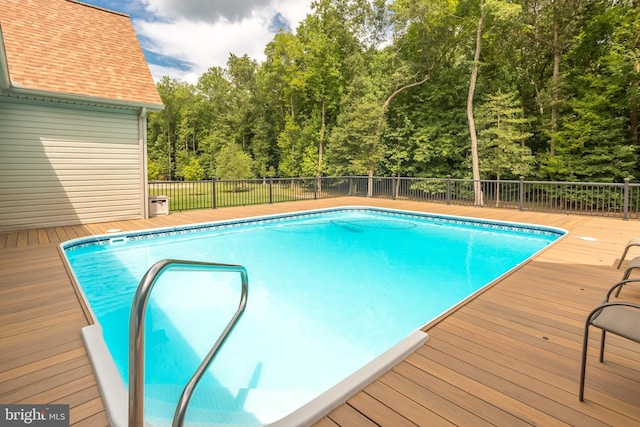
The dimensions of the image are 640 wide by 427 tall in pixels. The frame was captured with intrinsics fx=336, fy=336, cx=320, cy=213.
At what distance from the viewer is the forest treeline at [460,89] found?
11.9 m

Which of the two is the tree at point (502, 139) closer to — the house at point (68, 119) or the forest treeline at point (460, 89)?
the forest treeline at point (460, 89)

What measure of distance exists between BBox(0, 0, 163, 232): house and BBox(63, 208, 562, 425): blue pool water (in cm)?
172

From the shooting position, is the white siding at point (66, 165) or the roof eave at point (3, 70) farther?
the white siding at point (66, 165)

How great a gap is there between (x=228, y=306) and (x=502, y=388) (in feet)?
11.0

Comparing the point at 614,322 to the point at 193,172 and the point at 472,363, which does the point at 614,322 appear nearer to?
the point at 472,363

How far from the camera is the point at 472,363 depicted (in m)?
2.20

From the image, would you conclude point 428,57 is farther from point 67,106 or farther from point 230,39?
point 230,39

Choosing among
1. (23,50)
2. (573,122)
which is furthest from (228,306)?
(573,122)

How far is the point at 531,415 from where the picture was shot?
5.64 feet

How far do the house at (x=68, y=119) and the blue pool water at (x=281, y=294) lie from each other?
1.72 metres

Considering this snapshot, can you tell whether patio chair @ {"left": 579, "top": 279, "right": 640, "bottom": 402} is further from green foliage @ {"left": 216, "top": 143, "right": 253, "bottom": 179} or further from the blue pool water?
green foliage @ {"left": 216, "top": 143, "right": 253, "bottom": 179}
